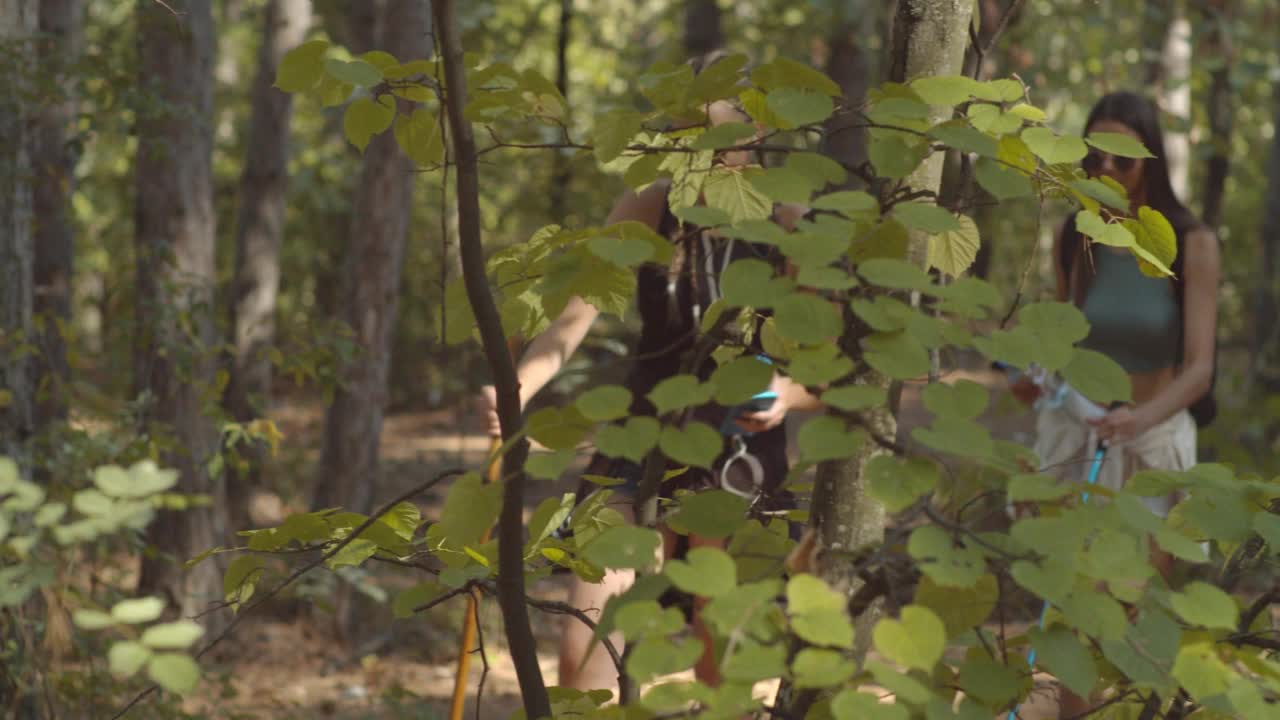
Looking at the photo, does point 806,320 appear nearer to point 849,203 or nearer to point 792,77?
point 849,203

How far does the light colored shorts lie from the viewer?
3.88m

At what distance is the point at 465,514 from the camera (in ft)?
4.60

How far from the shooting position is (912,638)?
1206 millimetres

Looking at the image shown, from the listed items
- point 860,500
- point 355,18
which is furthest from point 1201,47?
point 860,500

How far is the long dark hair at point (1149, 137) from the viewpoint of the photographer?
3.83 meters

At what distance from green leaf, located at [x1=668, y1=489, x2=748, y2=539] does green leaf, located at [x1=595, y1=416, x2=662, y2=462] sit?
139 mm

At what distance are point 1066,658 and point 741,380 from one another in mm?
411

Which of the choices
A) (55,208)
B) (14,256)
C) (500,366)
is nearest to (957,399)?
(500,366)

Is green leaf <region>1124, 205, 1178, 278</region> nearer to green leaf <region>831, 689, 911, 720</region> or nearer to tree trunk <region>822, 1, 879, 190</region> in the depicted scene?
green leaf <region>831, 689, 911, 720</region>

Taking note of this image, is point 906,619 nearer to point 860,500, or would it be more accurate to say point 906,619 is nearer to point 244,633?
point 860,500

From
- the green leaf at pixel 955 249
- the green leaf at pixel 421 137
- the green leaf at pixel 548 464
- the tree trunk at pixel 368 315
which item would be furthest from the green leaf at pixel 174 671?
the tree trunk at pixel 368 315

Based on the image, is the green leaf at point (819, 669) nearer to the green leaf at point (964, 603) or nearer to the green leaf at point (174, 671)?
the green leaf at point (964, 603)

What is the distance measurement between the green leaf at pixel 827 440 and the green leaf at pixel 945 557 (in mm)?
104

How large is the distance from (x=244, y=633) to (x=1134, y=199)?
Result: 4537 mm
